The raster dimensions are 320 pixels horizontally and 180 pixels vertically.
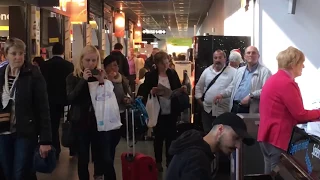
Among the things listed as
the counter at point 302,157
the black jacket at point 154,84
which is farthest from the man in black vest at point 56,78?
the counter at point 302,157

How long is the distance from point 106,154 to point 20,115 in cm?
113

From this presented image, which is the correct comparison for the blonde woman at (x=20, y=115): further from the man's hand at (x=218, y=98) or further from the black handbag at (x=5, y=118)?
the man's hand at (x=218, y=98)

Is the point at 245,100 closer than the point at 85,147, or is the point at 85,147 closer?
the point at 85,147

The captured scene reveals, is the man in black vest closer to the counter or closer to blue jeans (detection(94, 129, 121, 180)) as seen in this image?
blue jeans (detection(94, 129, 121, 180))

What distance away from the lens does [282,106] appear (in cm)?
394

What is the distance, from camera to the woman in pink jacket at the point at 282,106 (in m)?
3.84

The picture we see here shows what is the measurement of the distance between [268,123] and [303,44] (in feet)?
11.4

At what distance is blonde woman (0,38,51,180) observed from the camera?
3891 mm

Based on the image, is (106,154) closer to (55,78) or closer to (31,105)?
(31,105)

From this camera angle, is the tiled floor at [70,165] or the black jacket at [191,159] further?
the tiled floor at [70,165]

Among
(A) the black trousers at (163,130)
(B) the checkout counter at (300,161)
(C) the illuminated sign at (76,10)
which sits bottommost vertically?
(A) the black trousers at (163,130)

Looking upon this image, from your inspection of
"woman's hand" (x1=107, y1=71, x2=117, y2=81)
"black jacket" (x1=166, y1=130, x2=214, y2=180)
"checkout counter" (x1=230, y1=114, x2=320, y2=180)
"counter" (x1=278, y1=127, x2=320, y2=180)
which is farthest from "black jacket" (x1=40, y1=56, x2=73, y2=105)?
"black jacket" (x1=166, y1=130, x2=214, y2=180)

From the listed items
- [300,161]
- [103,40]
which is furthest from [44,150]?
[103,40]

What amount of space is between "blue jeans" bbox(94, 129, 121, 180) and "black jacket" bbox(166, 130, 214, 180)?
7.66ft
